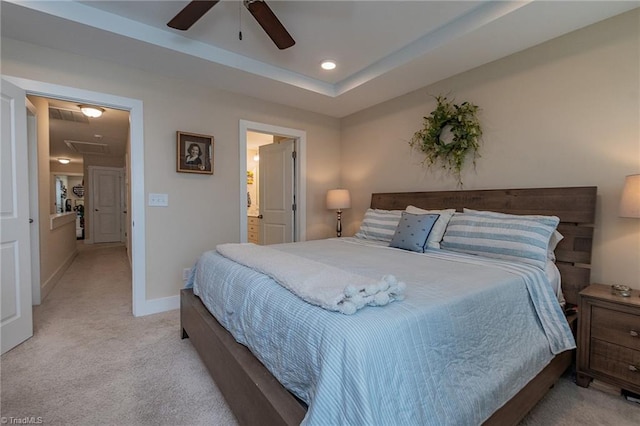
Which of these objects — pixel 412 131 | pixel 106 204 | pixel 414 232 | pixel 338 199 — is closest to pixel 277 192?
pixel 338 199

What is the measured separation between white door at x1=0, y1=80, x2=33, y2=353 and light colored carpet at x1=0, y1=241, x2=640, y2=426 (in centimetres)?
19

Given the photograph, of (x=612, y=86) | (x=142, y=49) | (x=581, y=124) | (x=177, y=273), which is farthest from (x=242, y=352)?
(x=612, y=86)

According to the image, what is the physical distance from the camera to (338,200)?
3.87 m

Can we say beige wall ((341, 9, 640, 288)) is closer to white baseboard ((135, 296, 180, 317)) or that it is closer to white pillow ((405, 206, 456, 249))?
white pillow ((405, 206, 456, 249))

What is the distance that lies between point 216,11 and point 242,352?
7.67 feet

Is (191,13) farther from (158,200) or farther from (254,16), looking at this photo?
(158,200)

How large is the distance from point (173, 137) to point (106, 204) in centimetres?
670

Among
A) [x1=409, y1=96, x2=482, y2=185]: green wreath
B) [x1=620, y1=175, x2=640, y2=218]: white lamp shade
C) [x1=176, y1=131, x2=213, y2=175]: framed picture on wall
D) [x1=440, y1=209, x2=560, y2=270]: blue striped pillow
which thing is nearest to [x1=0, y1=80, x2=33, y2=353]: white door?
[x1=176, y1=131, x2=213, y2=175]: framed picture on wall

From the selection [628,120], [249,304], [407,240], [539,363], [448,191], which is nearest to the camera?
[249,304]

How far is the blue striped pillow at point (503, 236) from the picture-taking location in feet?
6.36

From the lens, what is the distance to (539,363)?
154 cm

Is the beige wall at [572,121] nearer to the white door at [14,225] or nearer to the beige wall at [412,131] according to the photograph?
the beige wall at [412,131]

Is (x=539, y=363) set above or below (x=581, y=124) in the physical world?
below

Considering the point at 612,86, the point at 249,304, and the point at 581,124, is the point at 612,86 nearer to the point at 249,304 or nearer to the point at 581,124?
the point at 581,124
